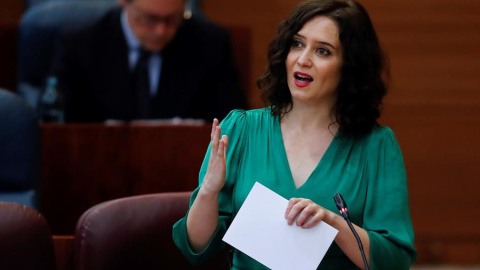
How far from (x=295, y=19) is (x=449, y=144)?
Answer: 1.64 metres

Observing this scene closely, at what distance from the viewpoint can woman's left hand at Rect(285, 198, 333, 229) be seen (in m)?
1.22

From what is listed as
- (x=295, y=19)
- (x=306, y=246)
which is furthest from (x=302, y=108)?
(x=306, y=246)

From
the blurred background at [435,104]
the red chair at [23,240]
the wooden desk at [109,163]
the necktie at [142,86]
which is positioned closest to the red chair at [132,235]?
the red chair at [23,240]

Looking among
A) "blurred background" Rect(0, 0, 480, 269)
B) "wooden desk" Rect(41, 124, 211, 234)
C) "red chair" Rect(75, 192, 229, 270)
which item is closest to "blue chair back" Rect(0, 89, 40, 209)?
"wooden desk" Rect(41, 124, 211, 234)

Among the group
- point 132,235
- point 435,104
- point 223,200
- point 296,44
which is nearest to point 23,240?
point 132,235

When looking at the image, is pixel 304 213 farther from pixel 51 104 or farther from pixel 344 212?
pixel 51 104

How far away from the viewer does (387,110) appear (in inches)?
114

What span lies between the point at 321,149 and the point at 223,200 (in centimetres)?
19

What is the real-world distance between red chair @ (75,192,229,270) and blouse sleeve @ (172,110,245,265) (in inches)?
3.9

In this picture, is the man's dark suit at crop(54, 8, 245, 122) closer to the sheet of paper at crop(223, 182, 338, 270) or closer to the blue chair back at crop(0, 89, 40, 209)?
the blue chair back at crop(0, 89, 40, 209)

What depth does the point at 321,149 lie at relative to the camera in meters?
1.40

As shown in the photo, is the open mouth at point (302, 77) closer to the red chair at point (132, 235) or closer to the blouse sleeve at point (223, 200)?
the blouse sleeve at point (223, 200)

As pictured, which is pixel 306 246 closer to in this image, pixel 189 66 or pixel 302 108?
pixel 302 108

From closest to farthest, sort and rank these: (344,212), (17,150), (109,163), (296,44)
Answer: (344,212), (296,44), (17,150), (109,163)
